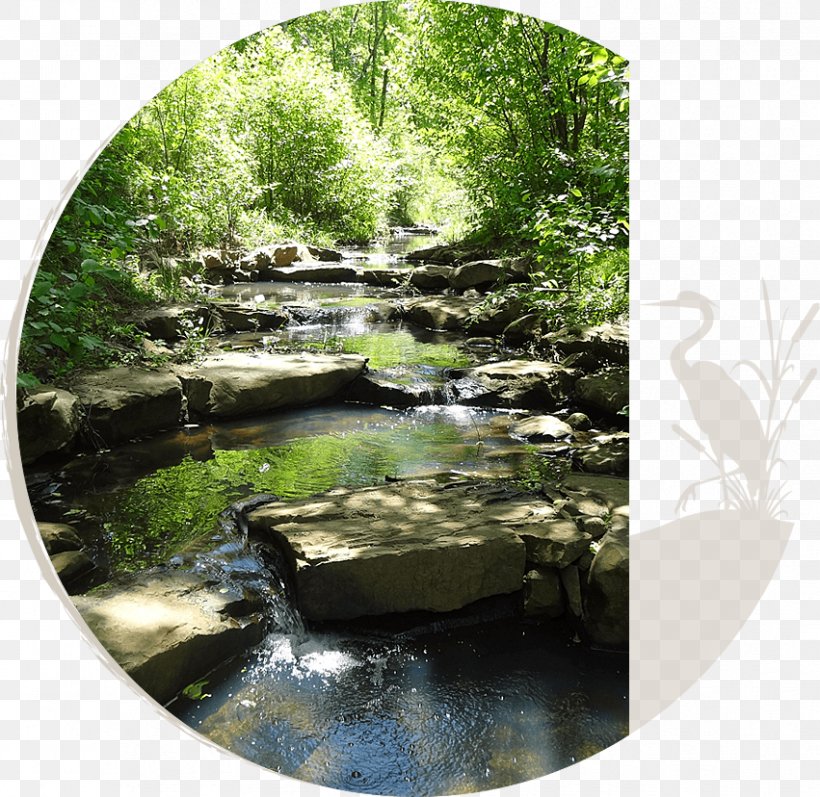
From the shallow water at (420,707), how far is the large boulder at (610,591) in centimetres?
8

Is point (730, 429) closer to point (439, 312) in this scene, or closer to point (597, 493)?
point (597, 493)

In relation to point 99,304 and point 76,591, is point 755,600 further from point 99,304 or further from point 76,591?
point 99,304

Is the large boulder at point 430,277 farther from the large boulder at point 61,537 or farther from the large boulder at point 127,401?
the large boulder at point 61,537

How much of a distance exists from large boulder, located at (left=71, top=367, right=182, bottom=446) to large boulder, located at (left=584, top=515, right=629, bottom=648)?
312 cm

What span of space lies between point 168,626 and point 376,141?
2381 millimetres

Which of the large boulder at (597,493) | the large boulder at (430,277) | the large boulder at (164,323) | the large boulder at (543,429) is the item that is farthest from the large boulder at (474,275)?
the large boulder at (597,493)

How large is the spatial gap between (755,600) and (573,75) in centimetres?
165

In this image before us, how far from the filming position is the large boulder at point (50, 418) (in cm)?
250

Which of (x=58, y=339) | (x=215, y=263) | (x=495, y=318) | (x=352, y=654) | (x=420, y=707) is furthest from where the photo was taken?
(x=215, y=263)

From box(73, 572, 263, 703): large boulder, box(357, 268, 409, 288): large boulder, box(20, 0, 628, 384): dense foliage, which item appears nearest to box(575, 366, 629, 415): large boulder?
box(20, 0, 628, 384): dense foliage

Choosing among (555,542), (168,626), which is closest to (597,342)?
(555,542)

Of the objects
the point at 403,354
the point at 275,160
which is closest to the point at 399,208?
the point at 403,354

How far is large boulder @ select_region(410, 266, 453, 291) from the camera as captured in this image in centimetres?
923

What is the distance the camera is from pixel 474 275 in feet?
27.7
